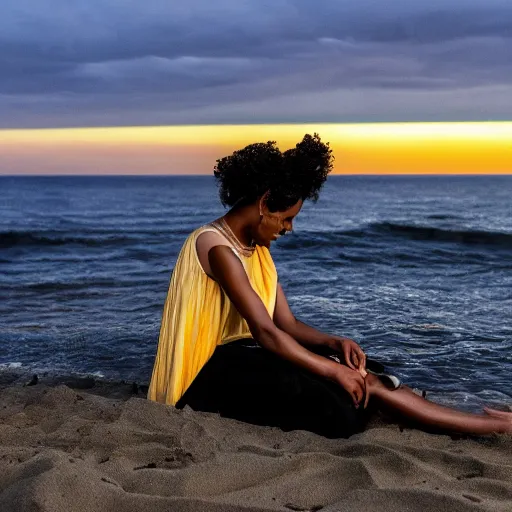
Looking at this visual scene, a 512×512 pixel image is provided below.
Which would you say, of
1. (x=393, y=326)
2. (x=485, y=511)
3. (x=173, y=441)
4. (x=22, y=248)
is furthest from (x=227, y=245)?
(x=22, y=248)

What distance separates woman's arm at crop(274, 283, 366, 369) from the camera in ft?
14.5

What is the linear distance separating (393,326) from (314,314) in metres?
1.06

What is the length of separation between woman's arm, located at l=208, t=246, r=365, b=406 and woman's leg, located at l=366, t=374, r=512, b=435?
0.17 meters

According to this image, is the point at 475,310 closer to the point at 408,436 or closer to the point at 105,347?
the point at 105,347

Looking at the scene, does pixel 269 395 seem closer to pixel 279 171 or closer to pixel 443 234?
pixel 279 171

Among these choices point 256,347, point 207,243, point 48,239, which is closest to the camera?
point 207,243

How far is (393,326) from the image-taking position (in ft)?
26.6

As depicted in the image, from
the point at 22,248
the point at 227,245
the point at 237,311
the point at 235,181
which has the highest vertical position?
the point at 235,181

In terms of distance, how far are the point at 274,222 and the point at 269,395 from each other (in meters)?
0.97

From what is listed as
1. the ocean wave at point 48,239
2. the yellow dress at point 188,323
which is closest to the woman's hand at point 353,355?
the yellow dress at point 188,323

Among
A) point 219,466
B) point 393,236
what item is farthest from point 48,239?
point 219,466

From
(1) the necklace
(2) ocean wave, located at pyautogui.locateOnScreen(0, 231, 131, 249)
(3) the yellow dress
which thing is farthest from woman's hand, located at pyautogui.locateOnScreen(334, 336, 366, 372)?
(2) ocean wave, located at pyautogui.locateOnScreen(0, 231, 131, 249)

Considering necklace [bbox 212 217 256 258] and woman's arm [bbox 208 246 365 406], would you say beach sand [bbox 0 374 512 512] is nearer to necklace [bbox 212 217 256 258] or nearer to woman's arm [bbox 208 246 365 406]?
woman's arm [bbox 208 246 365 406]

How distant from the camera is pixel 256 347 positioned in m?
4.41
